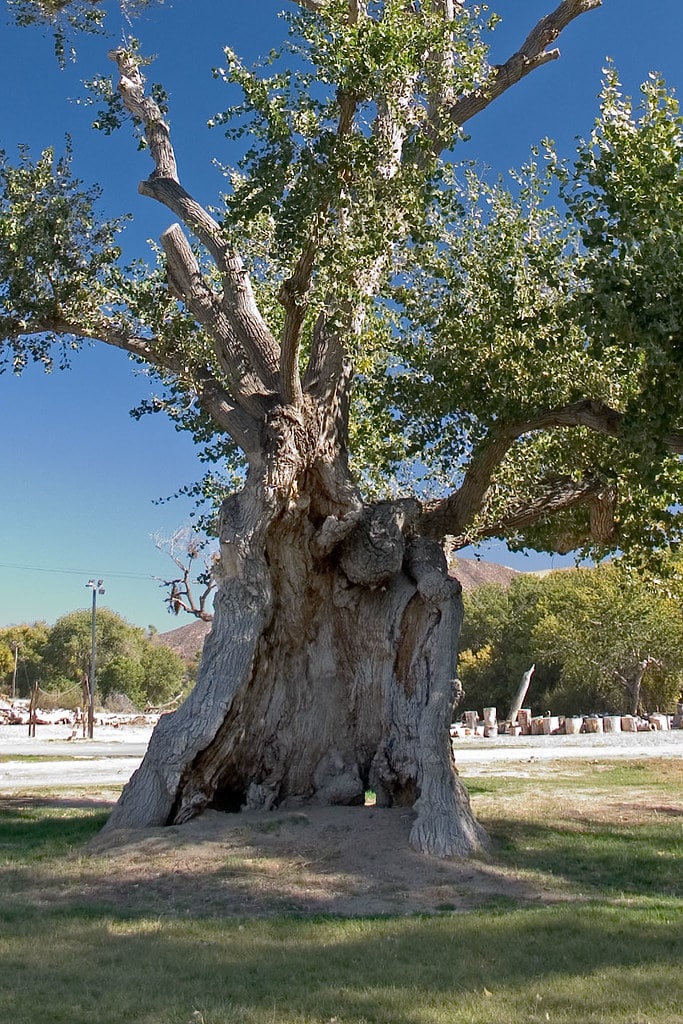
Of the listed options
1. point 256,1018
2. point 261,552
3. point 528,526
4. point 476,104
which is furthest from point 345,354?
point 256,1018

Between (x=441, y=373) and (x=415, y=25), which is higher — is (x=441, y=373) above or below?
below

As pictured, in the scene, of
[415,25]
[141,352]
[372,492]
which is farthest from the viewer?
[372,492]

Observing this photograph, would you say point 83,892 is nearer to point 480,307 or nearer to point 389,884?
point 389,884

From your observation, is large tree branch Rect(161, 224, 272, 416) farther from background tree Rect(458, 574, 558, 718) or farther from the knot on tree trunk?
background tree Rect(458, 574, 558, 718)

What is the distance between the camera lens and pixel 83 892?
777 centimetres

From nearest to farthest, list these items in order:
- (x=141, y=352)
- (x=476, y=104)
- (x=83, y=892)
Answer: (x=83, y=892)
(x=476, y=104)
(x=141, y=352)

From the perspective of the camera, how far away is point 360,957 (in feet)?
18.9

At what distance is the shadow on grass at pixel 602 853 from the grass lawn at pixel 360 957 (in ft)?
0.13

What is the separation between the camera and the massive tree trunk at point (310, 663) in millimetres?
9938

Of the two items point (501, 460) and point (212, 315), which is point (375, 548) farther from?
point (212, 315)

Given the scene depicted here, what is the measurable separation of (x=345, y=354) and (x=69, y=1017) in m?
8.09

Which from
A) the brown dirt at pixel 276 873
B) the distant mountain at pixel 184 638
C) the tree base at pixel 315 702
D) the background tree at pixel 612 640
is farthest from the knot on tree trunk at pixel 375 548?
the distant mountain at pixel 184 638

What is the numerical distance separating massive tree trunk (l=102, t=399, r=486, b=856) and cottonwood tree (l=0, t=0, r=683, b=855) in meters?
0.03

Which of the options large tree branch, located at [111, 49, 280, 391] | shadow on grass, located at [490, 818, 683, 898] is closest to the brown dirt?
shadow on grass, located at [490, 818, 683, 898]
